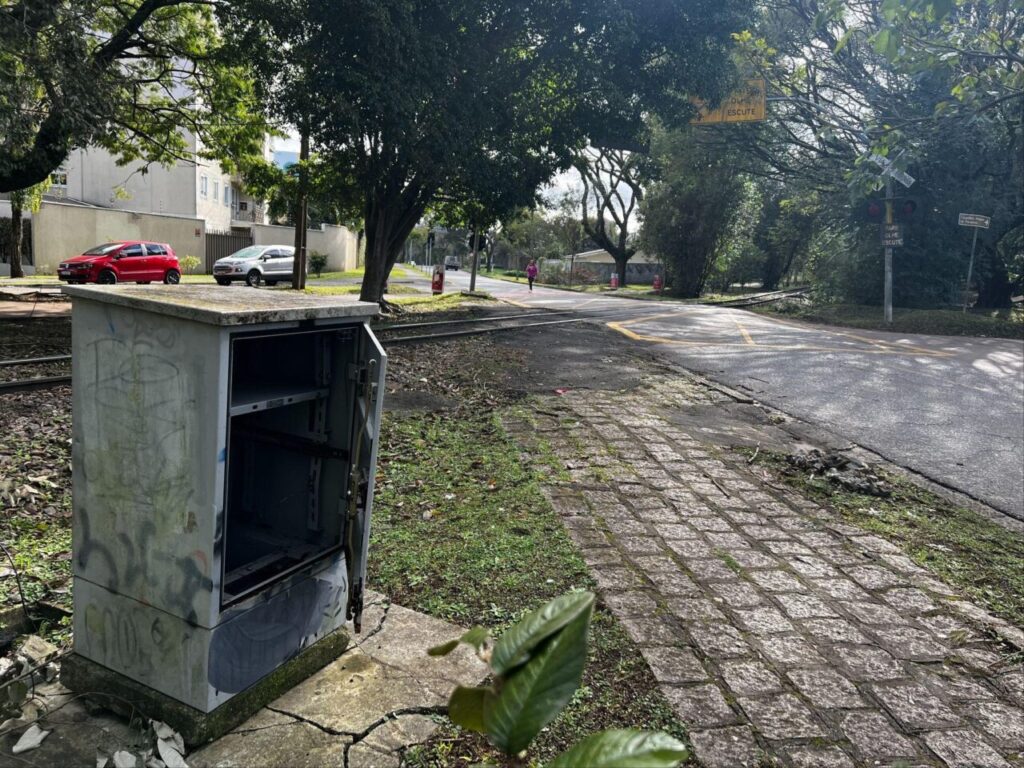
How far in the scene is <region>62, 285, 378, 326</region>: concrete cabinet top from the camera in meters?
2.29

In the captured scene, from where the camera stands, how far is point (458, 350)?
1155cm

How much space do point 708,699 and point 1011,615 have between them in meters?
1.94

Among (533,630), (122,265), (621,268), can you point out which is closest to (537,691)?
(533,630)

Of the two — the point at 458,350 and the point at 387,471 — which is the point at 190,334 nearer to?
the point at 387,471

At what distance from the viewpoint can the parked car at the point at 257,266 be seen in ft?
95.0

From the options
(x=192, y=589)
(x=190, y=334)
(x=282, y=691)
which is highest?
(x=190, y=334)

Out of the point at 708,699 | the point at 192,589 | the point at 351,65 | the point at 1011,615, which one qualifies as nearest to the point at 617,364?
the point at 351,65

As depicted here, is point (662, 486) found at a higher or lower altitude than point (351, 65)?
lower

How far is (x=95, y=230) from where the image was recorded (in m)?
32.1

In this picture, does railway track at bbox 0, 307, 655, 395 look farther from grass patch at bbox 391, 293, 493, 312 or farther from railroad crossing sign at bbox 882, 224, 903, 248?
railroad crossing sign at bbox 882, 224, 903, 248

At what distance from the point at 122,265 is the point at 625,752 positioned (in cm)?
2704

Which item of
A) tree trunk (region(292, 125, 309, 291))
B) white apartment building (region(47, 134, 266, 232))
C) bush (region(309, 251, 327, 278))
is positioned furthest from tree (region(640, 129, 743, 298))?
white apartment building (region(47, 134, 266, 232))

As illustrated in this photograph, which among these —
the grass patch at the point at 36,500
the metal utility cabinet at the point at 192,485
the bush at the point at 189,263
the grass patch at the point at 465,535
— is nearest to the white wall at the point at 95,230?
the bush at the point at 189,263

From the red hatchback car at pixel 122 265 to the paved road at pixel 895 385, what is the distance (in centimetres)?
1650
